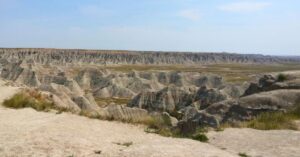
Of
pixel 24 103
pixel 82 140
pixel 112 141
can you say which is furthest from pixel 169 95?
pixel 82 140

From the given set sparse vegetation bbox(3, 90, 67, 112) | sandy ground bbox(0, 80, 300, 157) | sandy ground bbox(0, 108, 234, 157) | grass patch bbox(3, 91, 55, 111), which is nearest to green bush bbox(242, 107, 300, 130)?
sandy ground bbox(0, 80, 300, 157)

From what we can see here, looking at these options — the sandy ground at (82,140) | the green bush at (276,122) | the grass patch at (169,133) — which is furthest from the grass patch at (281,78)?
the sandy ground at (82,140)

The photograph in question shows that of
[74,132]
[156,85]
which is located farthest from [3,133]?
[156,85]

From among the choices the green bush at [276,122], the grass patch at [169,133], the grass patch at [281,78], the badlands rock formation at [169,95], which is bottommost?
the badlands rock formation at [169,95]

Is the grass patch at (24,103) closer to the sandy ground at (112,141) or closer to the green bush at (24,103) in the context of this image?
the green bush at (24,103)

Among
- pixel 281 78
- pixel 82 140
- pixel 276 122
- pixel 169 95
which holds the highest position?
pixel 281 78

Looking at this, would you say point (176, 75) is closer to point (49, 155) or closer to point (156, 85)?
point (156, 85)

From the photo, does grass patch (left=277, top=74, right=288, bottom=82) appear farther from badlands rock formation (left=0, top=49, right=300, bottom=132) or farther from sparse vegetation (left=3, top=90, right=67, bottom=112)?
sparse vegetation (left=3, top=90, right=67, bottom=112)

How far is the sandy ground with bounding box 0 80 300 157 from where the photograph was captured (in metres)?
11.6

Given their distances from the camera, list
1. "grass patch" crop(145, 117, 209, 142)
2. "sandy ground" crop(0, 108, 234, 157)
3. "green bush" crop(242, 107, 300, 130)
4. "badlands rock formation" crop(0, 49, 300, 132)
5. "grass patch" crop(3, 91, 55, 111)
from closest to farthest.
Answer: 1. "sandy ground" crop(0, 108, 234, 157)
2. "grass patch" crop(145, 117, 209, 142)
3. "green bush" crop(242, 107, 300, 130)
4. "grass patch" crop(3, 91, 55, 111)
5. "badlands rock formation" crop(0, 49, 300, 132)

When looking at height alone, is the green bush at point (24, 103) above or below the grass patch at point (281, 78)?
below

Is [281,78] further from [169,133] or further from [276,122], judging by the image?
[169,133]

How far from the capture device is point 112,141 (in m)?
13.2

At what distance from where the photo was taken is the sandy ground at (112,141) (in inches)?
457
